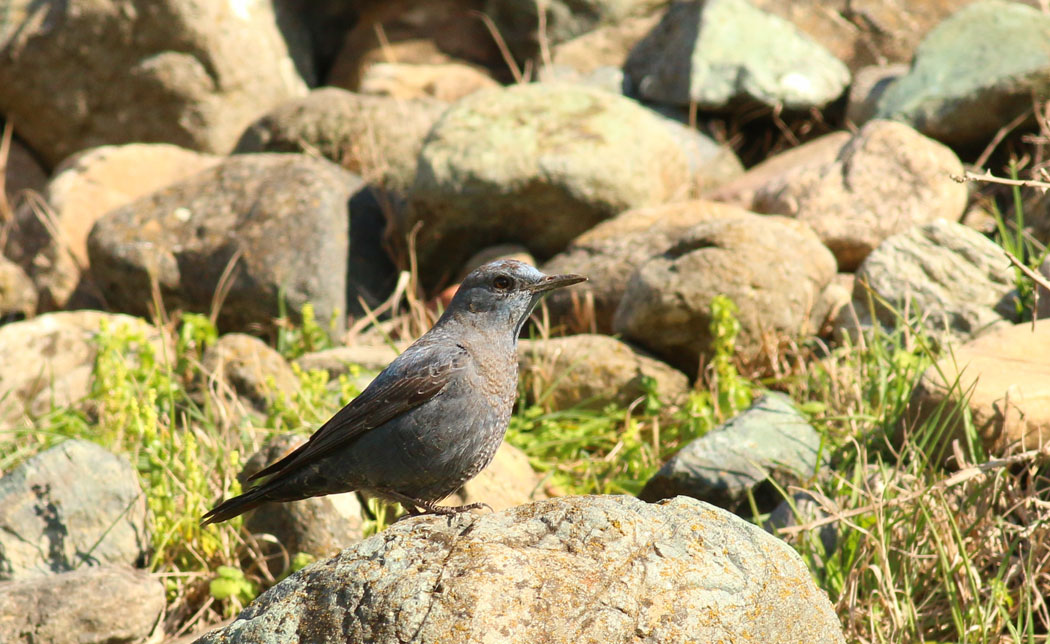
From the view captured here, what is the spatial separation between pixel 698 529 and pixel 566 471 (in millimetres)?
2939

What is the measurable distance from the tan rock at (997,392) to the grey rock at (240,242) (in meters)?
4.22

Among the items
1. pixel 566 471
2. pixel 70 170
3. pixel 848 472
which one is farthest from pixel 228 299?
pixel 848 472

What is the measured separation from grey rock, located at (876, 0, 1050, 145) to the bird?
4.93m

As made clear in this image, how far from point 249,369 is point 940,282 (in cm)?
418

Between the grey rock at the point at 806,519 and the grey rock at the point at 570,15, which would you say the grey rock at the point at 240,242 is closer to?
the grey rock at the point at 570,15

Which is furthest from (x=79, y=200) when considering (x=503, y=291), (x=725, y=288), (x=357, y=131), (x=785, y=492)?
(x=785, y=492)

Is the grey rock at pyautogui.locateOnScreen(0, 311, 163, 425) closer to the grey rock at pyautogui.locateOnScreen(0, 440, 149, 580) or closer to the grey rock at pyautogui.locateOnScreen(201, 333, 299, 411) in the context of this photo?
the grey rock at pyautogui.locateOnScreen(201, 333, 299, 411)

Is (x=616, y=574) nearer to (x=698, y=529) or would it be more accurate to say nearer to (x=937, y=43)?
(x=698, y=529)

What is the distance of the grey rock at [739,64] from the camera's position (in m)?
9.05

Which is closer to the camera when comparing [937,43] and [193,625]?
[193,625]

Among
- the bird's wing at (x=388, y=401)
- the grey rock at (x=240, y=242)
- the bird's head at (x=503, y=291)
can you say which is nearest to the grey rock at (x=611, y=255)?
the grey rock at (x=240, y=242)

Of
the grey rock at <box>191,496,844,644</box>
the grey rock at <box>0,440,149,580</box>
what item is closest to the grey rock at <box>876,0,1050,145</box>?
the grey rock at <box>191,496,844,644</box>

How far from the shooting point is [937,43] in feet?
27.8

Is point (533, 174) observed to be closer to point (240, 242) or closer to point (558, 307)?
point (558, 307)
